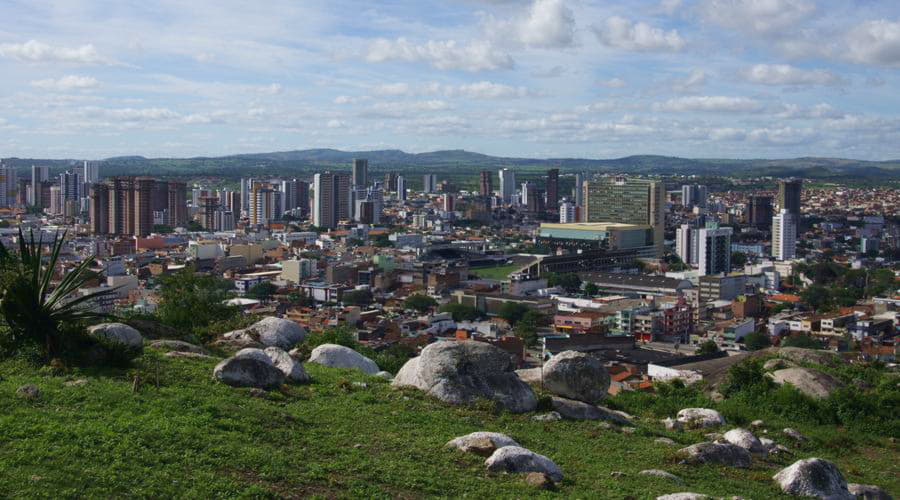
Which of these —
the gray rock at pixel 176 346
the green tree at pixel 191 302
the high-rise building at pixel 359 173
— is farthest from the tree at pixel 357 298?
the high-rise building at pixel 359 173

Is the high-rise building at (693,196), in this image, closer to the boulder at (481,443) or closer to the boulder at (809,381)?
the boulder at (809,381)

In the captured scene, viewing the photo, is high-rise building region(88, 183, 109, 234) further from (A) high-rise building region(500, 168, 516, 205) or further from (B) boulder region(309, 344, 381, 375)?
(B) boulder region(309, 344, 381, 375)

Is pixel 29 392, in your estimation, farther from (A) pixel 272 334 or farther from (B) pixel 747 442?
(B) pixel 747 442

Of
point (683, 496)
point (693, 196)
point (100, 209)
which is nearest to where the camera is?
point (683, 496)

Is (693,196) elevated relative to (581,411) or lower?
elevated

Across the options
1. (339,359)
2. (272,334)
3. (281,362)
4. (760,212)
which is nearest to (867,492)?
(281,362)

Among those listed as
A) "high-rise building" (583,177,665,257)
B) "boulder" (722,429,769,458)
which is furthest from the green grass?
"boulder" (722,429,769,458)

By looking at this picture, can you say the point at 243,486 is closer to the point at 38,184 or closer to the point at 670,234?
the point at 670,234
